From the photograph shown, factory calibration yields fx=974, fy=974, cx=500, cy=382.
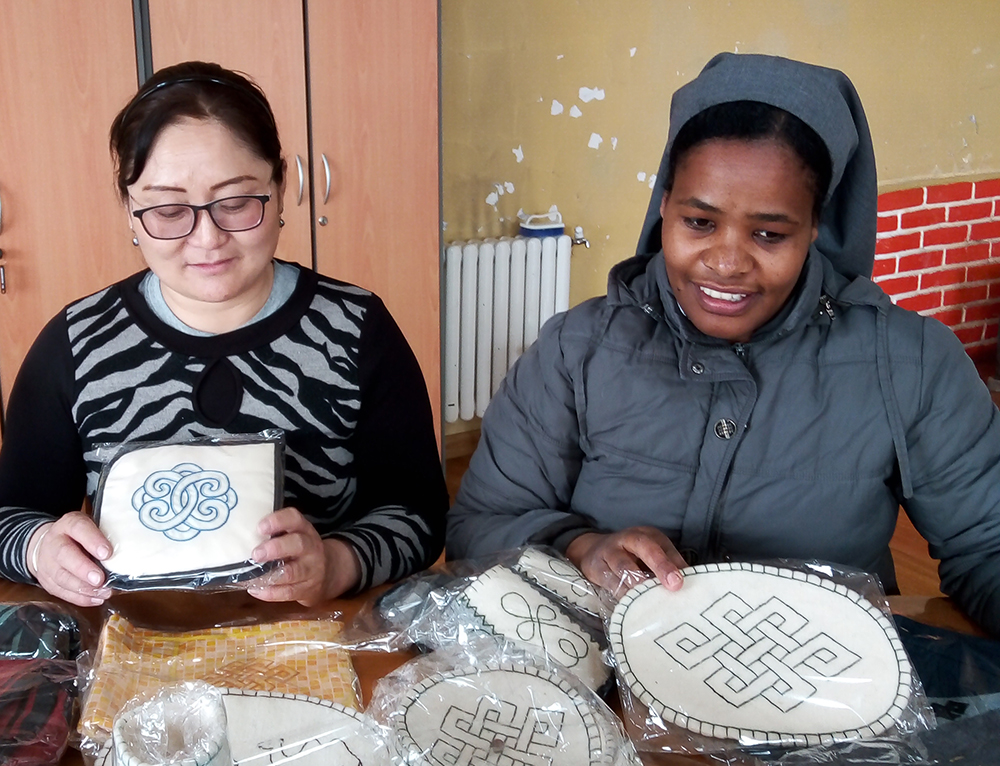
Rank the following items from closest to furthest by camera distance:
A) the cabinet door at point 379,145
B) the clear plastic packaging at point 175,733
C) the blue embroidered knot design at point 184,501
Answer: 1. the clear plastic packaging at point 175,733
2. the blue embroidered knot design at point 184,501
3. the cabinet door at point 379,145

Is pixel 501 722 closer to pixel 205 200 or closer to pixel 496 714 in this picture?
pixel 496 714

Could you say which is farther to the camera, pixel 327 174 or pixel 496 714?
pixel 327 174

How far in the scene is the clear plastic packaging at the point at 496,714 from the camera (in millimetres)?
810

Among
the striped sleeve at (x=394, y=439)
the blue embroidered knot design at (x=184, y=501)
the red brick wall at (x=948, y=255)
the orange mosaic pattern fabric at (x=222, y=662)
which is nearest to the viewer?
the orange mosaic pattern fabric at (x=222, y=662)

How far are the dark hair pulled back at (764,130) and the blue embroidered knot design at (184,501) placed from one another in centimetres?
72

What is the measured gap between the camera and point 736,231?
4.08ft

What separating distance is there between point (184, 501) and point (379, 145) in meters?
2.07

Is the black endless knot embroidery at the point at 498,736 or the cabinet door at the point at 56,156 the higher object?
the cabinet door at the point at 56,156

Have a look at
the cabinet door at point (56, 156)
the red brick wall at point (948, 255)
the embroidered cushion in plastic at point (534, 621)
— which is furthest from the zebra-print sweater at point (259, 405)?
the red brick wall at point (948, 255)

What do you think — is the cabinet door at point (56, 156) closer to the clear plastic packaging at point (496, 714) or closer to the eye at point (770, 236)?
the eye at point (770, 236)

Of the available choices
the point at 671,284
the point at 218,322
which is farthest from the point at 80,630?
the point at 671,284

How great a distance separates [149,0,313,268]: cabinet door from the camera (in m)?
2.55

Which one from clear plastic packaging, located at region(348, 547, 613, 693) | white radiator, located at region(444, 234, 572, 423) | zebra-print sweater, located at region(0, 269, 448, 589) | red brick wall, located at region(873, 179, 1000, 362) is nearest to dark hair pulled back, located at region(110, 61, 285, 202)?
zebra-print sweater, located at region(0, 269, 448, 589)

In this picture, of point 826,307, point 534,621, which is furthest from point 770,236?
point 534,621
